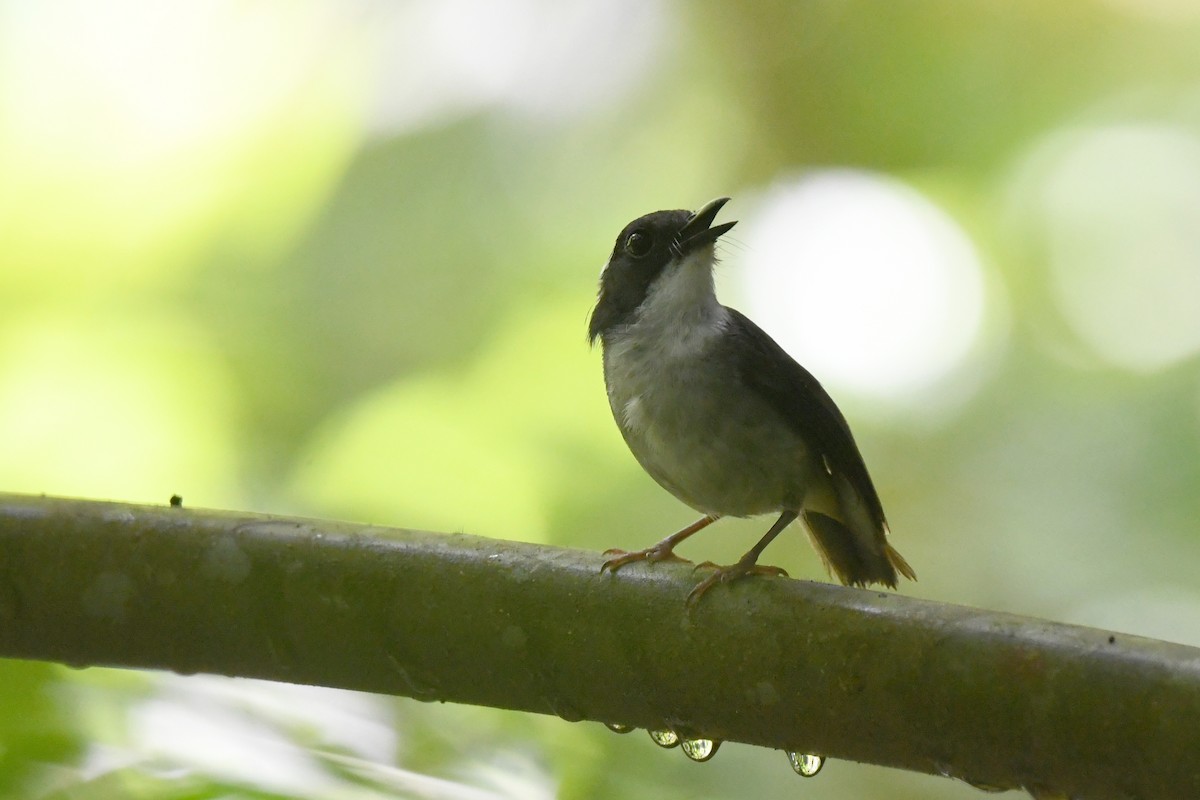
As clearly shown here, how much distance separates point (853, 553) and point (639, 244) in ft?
3.69

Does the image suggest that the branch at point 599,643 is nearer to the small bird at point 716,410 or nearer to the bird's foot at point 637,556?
the bird's foot at point 637,556

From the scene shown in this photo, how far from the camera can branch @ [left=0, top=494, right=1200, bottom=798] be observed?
6.39 ft

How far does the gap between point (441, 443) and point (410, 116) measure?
1.66m

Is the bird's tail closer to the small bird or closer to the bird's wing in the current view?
the small bird

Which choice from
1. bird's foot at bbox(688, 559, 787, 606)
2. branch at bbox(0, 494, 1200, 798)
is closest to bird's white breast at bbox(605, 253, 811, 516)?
bird's foot at bbox(688, 559, 787, 606)

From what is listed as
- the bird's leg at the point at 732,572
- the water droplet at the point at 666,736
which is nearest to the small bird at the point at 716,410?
the bird's leg at the point at 732,572

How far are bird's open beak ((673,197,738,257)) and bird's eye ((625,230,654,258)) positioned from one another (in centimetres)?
9

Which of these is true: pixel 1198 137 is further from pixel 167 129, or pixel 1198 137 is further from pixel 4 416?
pixel 4 416

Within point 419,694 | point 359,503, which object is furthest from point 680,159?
point 419,694

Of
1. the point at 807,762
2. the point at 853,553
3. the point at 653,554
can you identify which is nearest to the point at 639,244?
the point at 653,554

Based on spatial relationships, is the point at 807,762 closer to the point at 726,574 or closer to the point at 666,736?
the point at 666,736

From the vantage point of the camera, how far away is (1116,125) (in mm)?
5246

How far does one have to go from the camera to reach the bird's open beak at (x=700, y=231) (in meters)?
3.29

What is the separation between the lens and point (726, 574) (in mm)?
2436
